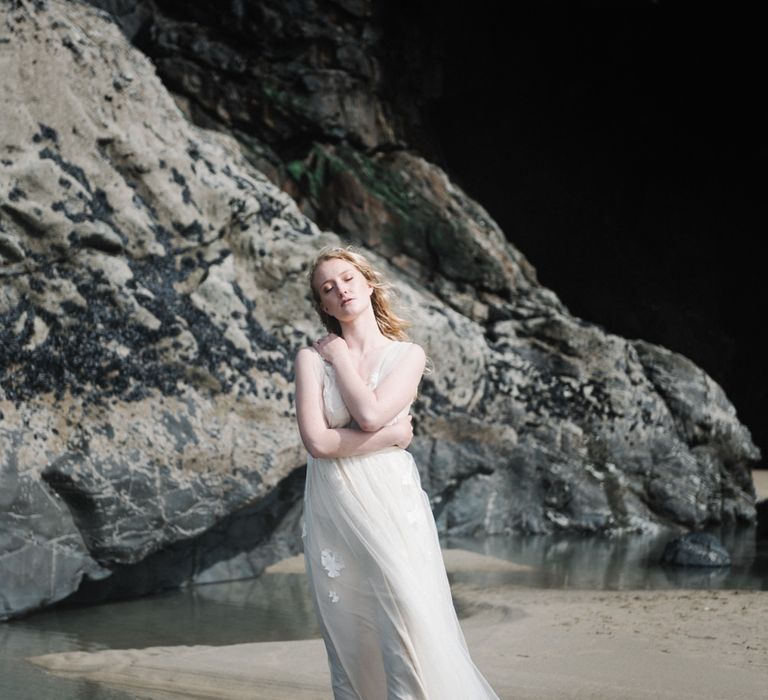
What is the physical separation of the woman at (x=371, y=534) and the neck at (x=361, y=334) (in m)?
0.02

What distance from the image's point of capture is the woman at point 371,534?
126 inches

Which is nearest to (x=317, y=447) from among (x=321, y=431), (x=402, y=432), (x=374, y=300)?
(x=321, y=431)

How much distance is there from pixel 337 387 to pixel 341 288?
0.32 metres

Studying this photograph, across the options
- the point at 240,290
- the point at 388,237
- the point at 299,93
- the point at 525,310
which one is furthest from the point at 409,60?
the point at 240,290

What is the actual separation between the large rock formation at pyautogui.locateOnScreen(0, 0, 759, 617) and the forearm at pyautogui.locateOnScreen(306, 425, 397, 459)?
3.11 meters

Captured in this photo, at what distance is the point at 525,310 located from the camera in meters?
10.7

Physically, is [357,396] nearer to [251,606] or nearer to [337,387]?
[337,387]

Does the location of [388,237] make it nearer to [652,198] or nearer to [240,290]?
[240,290]

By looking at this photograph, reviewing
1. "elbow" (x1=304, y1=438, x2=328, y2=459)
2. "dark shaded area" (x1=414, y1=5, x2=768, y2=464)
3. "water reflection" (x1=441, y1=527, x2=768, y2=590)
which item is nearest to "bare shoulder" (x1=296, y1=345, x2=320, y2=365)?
"elbow" (x1=304, y1=438, x2=328, y2=459)

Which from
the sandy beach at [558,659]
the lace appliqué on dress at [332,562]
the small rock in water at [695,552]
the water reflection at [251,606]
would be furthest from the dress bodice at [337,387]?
the small rock in water at [695,552]

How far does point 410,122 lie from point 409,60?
2.77 feet

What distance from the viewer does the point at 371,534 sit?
3.26 metres

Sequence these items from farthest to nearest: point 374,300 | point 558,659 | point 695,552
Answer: point 695,552
point 558,659
point 374,300

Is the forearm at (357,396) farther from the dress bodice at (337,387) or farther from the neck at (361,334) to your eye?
Result: the neck at (361,334)
